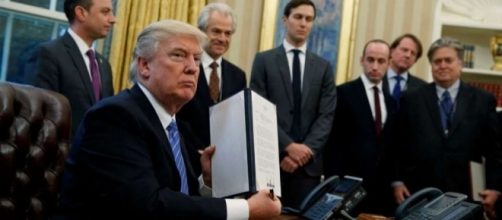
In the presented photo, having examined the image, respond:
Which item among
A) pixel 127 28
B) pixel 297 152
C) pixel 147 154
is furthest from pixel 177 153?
pixel 127 28

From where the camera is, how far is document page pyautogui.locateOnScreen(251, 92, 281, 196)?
1.77 meters

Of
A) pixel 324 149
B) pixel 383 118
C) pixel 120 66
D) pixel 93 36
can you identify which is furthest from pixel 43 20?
pixel 383 118

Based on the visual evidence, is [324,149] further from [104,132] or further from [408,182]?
[104,132]

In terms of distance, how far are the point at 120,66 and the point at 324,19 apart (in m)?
1.83

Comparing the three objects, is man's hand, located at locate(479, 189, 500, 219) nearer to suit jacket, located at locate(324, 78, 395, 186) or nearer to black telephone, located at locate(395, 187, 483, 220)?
suit jacket, located at locate(324, 78, 395, 186)

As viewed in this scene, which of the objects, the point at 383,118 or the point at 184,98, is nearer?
the point at 184,98

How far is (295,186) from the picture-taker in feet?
11.5

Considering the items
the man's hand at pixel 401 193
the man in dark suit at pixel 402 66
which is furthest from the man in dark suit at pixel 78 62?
the man in dark suit at pixel 402 66

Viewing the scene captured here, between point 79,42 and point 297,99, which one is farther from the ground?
point 79,42

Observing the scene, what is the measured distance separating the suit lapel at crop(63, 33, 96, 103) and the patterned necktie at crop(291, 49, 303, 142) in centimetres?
120

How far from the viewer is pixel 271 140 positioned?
189 cm

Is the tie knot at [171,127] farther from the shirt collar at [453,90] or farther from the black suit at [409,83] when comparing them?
the black suit at [409,83]

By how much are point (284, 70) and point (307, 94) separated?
0.65ft

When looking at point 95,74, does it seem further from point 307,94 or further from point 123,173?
point 123,173
